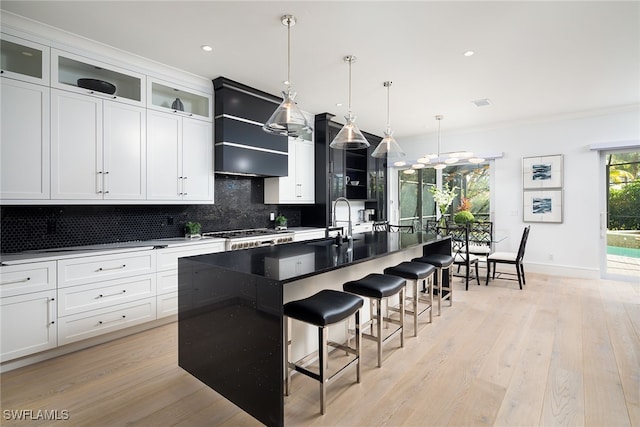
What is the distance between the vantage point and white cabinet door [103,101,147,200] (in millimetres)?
3023

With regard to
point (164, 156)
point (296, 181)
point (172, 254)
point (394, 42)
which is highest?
point (394, 42)

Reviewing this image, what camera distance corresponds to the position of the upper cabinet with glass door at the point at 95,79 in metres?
2.76

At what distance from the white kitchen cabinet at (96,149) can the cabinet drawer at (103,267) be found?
58cm

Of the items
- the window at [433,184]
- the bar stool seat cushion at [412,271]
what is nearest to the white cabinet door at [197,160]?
the bar stool seat cushion at [412,271]

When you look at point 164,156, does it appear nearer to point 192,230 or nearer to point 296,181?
point 192,230

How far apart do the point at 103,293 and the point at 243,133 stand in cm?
233

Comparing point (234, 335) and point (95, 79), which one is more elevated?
point (95, 79)

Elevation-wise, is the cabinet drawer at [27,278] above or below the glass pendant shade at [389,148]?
below

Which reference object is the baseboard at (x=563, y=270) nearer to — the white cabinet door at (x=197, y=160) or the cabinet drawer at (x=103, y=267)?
the white cabinet door at (x=197, y=160)

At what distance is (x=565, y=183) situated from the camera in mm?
5359

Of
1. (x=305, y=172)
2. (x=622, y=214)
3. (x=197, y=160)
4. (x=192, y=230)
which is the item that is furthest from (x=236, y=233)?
(x=622, y=214)

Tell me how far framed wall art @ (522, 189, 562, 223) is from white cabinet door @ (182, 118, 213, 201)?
5.36 m

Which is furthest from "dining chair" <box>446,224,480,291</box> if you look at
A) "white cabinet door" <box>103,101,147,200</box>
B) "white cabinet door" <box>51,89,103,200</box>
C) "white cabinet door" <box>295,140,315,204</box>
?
"white cabinet door" <box>51,89,103,200</box>

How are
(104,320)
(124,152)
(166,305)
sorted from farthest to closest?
(166,305), (124,152), (104,320)
